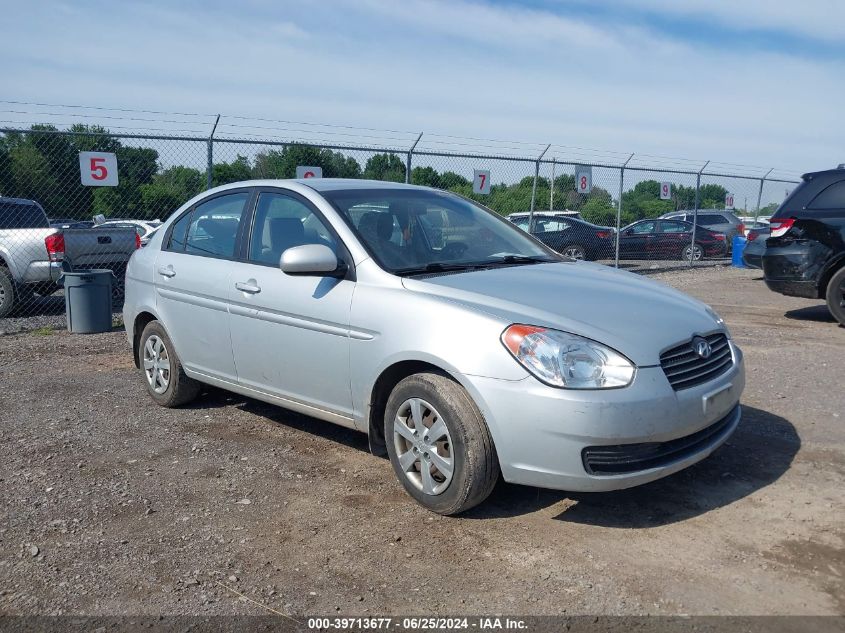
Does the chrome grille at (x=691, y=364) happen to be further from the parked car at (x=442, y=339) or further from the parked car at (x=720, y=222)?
the parked car at (x=720, y=222)

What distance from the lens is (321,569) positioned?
3.62 metres

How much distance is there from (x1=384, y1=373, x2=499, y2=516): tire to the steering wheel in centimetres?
104

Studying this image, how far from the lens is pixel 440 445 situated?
4.04 metres

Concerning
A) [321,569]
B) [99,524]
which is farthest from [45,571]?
[321,569]

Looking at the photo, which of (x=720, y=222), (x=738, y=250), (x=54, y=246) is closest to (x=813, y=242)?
(x=54, y=246)

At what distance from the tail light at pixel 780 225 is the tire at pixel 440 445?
7249 millimetres

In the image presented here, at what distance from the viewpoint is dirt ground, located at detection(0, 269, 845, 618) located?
3361 mm

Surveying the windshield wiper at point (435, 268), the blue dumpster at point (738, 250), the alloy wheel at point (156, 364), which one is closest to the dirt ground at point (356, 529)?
the alloy wheel at point (156, 364)

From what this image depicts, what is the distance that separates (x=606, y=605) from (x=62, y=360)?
6.43m

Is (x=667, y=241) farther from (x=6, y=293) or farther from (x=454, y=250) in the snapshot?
(x=454, y=250)

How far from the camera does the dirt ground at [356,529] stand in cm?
336

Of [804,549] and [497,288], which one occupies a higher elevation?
[497,288]

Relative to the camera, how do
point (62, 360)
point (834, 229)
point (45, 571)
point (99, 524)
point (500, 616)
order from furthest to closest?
1. point (834, 229)
2. point (62, 360)
3. point (99, 524)
4. point (45, 571)
5. point (500, 616)

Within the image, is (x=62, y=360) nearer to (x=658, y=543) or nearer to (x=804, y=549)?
(x=658, y=543)
